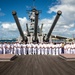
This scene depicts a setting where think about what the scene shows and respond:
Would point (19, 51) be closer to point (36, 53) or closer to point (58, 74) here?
point (36, 53)

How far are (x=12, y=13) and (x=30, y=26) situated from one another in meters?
11.9

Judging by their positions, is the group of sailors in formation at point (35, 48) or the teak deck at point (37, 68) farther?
the group of sailors in formation at point (35, 48)

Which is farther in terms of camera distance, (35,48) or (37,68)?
(35,48)

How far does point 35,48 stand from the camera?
17.9m

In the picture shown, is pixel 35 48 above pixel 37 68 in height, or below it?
above

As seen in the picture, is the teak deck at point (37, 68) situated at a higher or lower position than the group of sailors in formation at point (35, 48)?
lower

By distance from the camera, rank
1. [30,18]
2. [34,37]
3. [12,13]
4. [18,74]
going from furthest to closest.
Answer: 1. [30,18]
2. [34,37]
3. [12,13]
4. [18,74]

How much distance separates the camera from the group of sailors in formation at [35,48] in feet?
57.7

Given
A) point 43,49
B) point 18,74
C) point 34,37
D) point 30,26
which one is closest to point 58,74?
point 18,74

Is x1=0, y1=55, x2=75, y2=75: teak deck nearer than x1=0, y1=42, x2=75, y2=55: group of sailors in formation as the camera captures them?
Yes

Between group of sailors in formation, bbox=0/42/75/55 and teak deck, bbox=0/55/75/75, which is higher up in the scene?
group of sailors in formation, bbox=0/42/75/55

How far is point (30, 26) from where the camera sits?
85.9 feet

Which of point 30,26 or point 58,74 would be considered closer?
point 58,74

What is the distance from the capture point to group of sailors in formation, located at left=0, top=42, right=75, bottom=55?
17594 millimetres
